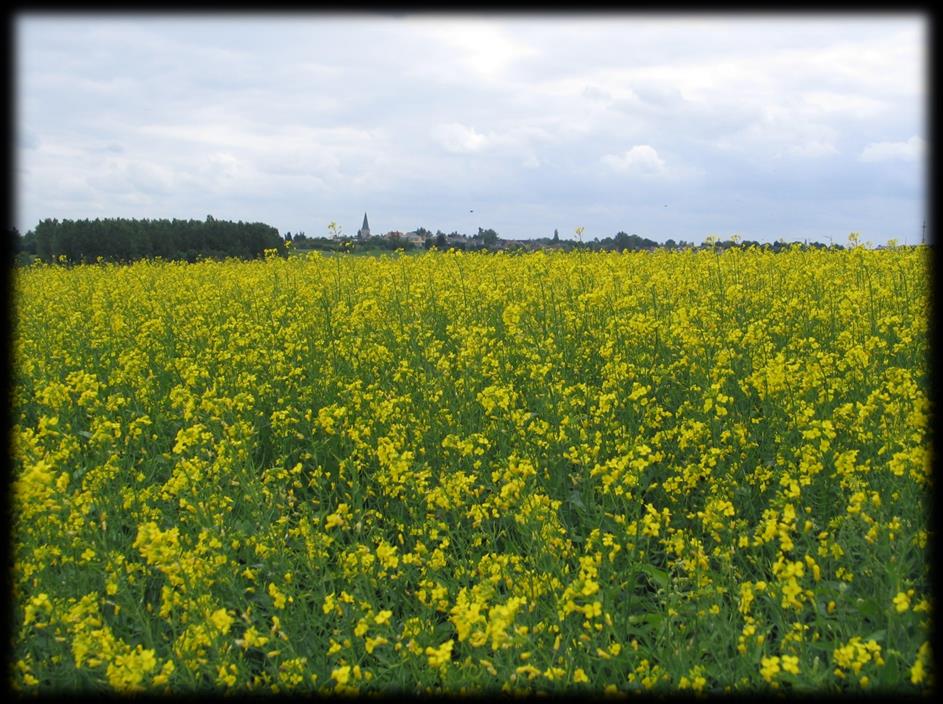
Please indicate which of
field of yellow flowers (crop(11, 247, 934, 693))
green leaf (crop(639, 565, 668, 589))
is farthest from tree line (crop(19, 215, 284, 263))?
green leaf (crop(639, 565, 668, 589))

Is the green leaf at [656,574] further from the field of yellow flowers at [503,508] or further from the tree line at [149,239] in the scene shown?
the tree line at [149,239]

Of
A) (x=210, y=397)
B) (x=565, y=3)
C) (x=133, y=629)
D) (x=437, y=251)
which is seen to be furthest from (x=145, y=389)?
(x=437, y=251)

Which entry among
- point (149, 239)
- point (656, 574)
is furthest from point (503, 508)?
point (149, 239)

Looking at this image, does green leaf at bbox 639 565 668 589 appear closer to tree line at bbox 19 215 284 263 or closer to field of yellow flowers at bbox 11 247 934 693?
field of yellow flowers at bbox 11 247 934 693

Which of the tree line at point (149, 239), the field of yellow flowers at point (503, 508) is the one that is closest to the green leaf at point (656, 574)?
the field of yellow flowers at point (503, 508)

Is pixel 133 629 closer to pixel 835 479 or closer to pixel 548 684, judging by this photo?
pixel 548 684

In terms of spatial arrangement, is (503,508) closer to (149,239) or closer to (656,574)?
(656,574)
